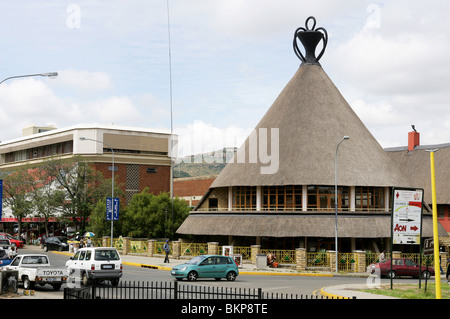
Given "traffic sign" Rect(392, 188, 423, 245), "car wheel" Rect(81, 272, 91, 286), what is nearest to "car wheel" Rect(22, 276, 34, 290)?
"car wheel" Rect(81, 272, 91, 286)

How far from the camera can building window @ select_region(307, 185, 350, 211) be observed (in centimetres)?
5106

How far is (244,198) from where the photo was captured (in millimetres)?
54062

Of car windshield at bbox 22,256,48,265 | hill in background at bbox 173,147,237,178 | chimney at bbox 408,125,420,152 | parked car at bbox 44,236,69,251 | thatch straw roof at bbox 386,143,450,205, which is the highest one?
hill in background at bbox 173,147,237,178

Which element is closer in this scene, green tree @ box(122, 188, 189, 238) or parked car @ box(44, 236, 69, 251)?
green tree @ box(122, 188, 189, 238)

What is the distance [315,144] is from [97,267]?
2865cm

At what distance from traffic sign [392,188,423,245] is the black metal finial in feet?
105

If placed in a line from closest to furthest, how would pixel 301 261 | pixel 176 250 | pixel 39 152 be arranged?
pixel 301 261 → pixel 176 250 → pixel 39 152

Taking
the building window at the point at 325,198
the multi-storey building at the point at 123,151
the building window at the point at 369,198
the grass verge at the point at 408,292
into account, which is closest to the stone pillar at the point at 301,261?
the building window at the point at 325,198

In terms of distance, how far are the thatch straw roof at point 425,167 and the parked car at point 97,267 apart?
39.2 meters

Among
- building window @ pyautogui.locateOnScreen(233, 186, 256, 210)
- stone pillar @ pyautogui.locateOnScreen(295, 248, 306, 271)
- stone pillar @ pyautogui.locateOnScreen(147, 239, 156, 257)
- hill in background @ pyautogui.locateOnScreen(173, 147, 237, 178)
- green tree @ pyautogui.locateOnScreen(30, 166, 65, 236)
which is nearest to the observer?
stone pillar @ pyautogui.locateOnScreen(295, 248, 306, 271)

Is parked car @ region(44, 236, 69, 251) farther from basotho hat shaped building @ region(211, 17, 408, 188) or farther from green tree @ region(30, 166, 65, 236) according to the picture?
basotho hat shaped building @ region(211, 17, 408, 188)

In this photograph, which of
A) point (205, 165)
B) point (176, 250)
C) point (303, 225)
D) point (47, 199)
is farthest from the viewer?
point (205, 165)

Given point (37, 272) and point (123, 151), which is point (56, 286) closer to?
point (37, 272)

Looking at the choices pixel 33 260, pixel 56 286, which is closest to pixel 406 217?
pixel 56 286
